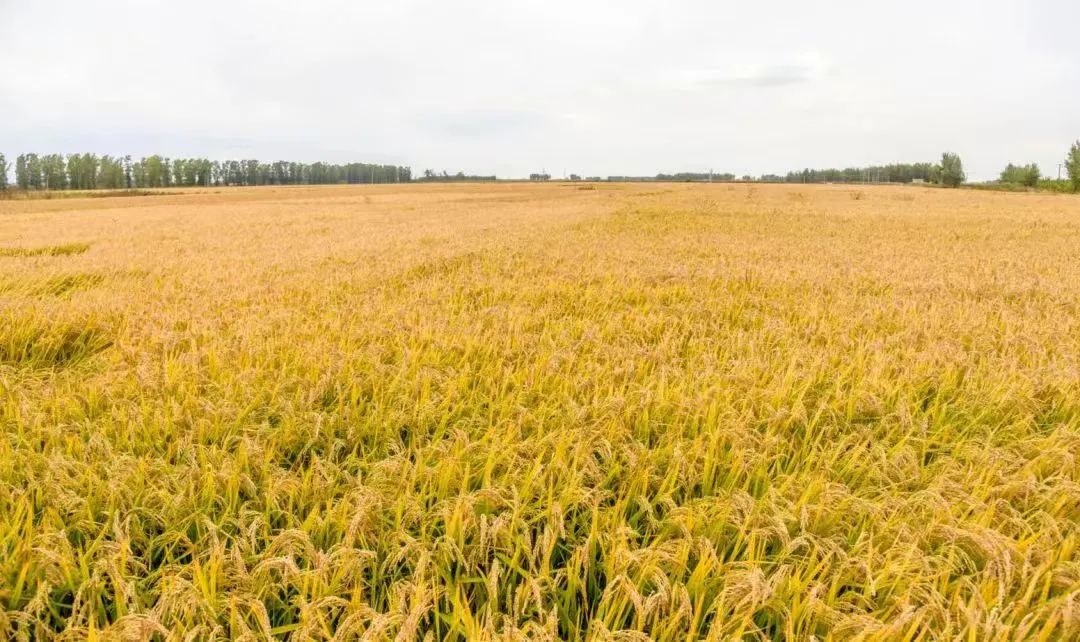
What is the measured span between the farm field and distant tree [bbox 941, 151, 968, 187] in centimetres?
17247

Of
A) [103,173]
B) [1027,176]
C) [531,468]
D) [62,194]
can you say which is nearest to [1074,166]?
[1027,176]

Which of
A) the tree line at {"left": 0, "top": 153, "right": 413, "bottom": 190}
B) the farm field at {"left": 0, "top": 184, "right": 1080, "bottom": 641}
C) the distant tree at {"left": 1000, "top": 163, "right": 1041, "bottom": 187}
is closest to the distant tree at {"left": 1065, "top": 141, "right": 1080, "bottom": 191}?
the distant tree at {"left": 1000, "top": 163, "right": 1041, "bottom": 187}

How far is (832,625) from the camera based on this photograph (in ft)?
6.25

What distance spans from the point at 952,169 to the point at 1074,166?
38.3 m

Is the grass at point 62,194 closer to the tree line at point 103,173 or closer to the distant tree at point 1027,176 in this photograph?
the tree line at point 103,173

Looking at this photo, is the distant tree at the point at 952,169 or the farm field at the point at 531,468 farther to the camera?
the distant tree at the point at 952,169

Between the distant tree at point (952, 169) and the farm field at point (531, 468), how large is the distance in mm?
172467

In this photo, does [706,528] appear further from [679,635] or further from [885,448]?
[885,448]

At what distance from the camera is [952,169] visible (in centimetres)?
14038

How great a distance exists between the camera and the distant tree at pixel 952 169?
457 feet

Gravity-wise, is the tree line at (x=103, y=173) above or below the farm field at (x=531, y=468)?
above

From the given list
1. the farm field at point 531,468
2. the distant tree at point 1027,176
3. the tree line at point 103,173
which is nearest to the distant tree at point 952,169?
the distant tree at point 1027,176

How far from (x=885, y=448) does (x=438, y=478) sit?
2.69 metres

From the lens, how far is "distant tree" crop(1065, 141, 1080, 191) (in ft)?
325
